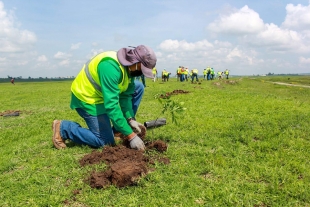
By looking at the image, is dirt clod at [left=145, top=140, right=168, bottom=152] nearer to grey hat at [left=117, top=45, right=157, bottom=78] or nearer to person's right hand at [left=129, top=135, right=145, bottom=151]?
person's right hand at [left=129, top=135, right=145, bottom=151]

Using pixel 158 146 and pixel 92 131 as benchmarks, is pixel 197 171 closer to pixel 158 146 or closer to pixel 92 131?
pixel 158 146

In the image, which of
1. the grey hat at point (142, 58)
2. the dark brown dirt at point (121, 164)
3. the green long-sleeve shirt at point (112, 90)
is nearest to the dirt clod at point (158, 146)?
the dark brown dirt at point (121, 164)

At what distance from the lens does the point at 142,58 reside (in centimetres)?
418

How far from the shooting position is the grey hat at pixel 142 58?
13.6ft

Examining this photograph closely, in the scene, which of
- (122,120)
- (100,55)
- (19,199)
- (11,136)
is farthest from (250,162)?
(11,136)

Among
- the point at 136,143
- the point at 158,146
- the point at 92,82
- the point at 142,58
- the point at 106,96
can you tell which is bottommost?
the point at 158,146

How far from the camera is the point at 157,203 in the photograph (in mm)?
3098

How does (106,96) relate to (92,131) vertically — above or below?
above

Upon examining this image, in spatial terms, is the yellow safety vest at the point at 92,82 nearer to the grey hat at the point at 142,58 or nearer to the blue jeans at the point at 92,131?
the grey hat at the point at 142,58

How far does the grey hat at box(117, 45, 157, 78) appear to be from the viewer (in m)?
4.15

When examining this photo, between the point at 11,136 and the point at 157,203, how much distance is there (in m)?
5.28

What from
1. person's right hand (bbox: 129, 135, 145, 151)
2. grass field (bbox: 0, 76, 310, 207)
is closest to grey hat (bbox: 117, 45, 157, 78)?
person's right hand (bbox: 129, 135, 145, 151)

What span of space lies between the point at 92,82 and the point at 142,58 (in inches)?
41.1

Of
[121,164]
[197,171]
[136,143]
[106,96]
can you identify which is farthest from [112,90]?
[197,171]
